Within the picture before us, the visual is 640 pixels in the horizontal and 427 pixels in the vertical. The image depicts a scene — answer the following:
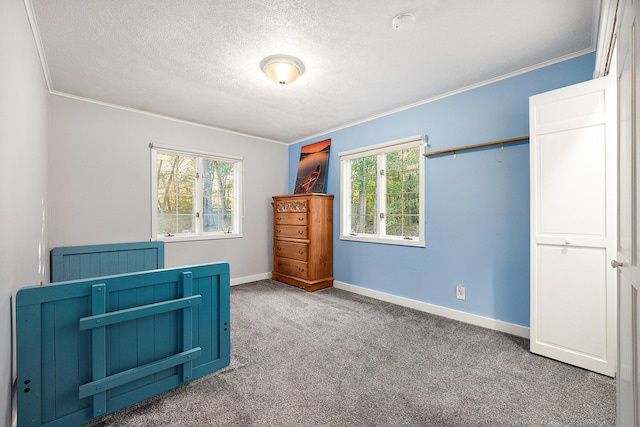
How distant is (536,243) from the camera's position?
90.4 inches

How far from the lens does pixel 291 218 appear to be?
446 cm

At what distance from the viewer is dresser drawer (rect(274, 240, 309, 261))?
4.25 m

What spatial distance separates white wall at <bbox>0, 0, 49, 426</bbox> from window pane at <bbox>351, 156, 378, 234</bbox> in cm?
338

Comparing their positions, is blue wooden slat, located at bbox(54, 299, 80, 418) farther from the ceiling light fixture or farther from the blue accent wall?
the blue accent wall

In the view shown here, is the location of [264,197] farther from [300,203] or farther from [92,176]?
[92,176]

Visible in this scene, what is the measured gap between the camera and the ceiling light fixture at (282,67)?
2406 mm

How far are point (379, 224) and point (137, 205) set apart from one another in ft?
10.2

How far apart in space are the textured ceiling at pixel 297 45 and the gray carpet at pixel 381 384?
2431mm

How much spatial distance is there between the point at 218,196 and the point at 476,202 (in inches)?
138

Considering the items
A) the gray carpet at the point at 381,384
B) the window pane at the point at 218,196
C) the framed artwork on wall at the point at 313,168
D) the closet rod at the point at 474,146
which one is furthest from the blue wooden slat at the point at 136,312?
the framed artwork on wall at the point at 313,168

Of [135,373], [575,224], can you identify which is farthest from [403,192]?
[135,373]

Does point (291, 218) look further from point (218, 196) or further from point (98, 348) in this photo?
point (98, 348)

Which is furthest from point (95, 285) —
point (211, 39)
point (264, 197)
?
point (264, 197)

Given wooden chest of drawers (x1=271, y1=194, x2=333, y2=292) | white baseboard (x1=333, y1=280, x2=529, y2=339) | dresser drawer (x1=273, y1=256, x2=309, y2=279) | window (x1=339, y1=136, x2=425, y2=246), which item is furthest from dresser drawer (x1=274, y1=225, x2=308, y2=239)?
white baseboard (x1=333, y1=280, x2=529, y2=339)
